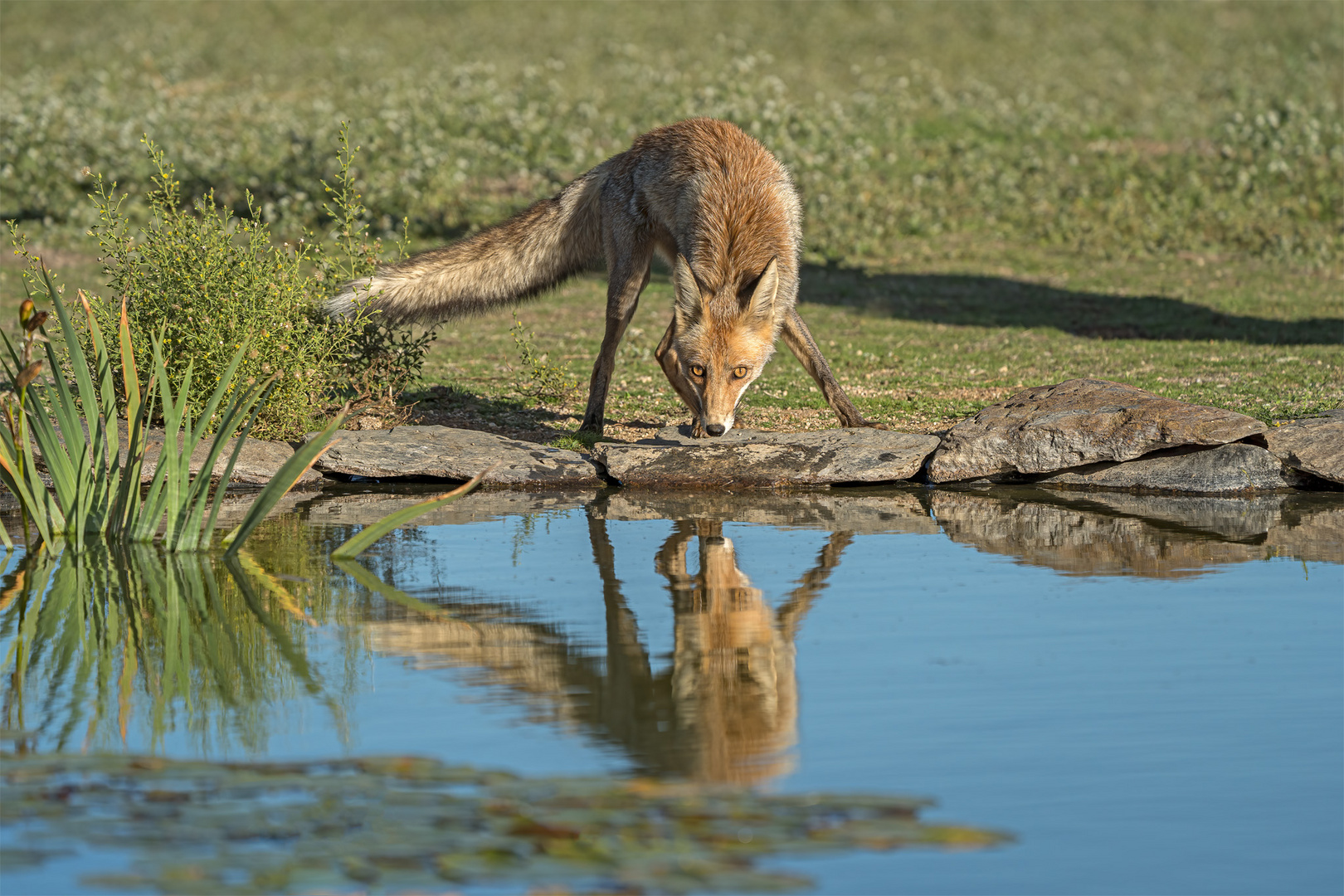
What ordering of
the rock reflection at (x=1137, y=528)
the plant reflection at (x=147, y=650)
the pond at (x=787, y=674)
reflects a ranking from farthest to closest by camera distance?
1. the rock reflection at (x=1137, y=528)
2. the plant reflection at (x=147, y=650)
3. the pond at (x=787, y=674)

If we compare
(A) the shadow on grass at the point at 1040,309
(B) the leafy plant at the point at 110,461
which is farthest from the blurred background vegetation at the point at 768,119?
(B) the leafy plant at the point at 110,461

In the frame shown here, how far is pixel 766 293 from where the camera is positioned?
802 cm

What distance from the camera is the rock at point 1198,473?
8398mm

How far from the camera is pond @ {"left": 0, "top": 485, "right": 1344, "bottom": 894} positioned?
12.1 ft

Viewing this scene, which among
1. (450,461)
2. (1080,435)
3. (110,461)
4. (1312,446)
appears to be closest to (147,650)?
(110,461)

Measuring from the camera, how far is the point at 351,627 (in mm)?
5680

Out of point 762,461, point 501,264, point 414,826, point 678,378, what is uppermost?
point 501,264

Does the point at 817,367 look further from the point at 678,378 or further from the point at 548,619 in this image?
the point at 548,619

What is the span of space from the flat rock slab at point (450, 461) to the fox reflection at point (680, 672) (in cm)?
229

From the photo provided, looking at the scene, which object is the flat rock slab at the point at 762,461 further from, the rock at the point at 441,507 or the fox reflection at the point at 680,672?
the fox reflection at the point at 680,672

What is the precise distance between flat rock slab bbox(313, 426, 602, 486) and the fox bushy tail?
1238 mm

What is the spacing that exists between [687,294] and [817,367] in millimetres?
1522

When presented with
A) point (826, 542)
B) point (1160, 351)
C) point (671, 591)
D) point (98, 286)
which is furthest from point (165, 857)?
point (98, 286)

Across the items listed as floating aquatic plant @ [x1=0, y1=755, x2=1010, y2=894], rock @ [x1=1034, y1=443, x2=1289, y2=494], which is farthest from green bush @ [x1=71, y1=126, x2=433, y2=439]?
floating aquatic plant @ [x1=0, y1=755, x2=1010, y2=894]
